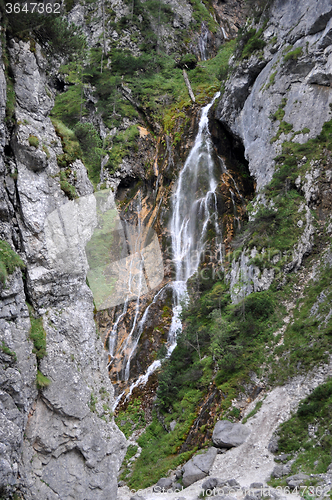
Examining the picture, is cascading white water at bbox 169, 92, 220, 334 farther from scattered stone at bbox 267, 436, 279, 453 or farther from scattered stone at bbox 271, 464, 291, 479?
scattered stone at bbox 271, 464, 291, 479

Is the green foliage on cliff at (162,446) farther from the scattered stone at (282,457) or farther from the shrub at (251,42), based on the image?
the shrub at (251,42)

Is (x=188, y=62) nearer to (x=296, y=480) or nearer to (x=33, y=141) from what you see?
(x=33, y=141)

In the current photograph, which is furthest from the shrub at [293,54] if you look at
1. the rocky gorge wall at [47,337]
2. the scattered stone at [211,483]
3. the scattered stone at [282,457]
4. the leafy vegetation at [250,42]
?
the scattered stone at [211,483]

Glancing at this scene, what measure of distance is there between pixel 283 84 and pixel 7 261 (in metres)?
23.5

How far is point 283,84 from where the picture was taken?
2528cm

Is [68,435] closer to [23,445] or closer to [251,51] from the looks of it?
[23,445]

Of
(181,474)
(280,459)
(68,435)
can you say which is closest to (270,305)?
(280,459)

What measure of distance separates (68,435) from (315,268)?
1413cm

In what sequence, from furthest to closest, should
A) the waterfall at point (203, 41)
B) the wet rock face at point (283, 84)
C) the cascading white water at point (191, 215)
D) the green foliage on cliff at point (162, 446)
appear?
the waterfall at point (203, 41) < the cascading white water at point (191, 215) < the wet rock face at point (283, 84) < the green foliage on cliff at point (162, 446)

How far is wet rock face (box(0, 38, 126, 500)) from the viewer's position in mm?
8297

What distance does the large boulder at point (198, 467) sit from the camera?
46.7 ft

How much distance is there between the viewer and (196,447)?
1586 centimetres

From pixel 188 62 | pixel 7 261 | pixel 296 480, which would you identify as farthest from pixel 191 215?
pixel 188 62

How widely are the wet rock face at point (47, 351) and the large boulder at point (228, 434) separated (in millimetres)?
6087
